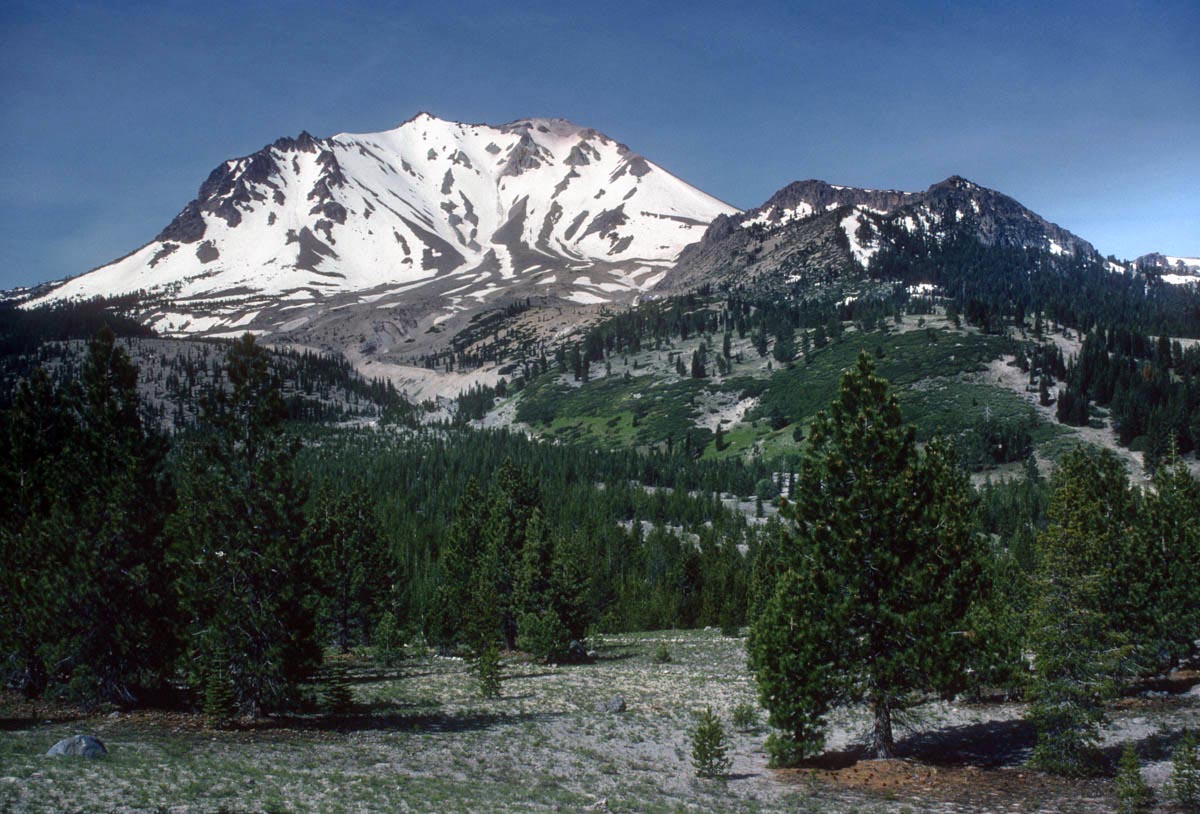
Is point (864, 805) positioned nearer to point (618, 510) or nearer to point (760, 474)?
point (618, 510)

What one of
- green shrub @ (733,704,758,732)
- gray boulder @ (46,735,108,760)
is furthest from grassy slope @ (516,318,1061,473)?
gray boulder @ (46,735,108,760)

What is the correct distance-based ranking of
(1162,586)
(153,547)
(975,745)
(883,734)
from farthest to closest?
(1162,586) → (153,547) → (975,745) → (883,734)

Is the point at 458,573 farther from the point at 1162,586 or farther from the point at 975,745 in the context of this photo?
the point at 1162,586

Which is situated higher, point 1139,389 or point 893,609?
point 1139,389

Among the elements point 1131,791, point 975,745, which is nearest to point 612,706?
point 975,745

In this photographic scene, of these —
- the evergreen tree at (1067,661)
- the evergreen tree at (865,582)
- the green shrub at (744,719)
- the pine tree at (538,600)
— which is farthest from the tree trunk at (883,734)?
the pine tree at (538,600)

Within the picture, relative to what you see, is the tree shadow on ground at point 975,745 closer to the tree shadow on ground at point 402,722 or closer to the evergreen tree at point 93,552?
the tree shadow on ground at point 402,722

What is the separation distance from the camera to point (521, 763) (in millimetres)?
21688

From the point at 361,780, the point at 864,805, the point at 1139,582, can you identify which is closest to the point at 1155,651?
the point at 1139,582

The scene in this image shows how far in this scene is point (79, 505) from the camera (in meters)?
26.8

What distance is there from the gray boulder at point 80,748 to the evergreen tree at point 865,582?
16059 millimetres

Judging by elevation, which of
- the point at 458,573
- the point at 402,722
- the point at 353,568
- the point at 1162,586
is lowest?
the point at 402,722

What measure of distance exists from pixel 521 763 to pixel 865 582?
10535 mm

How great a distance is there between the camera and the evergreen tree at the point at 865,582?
20062 millimetres
